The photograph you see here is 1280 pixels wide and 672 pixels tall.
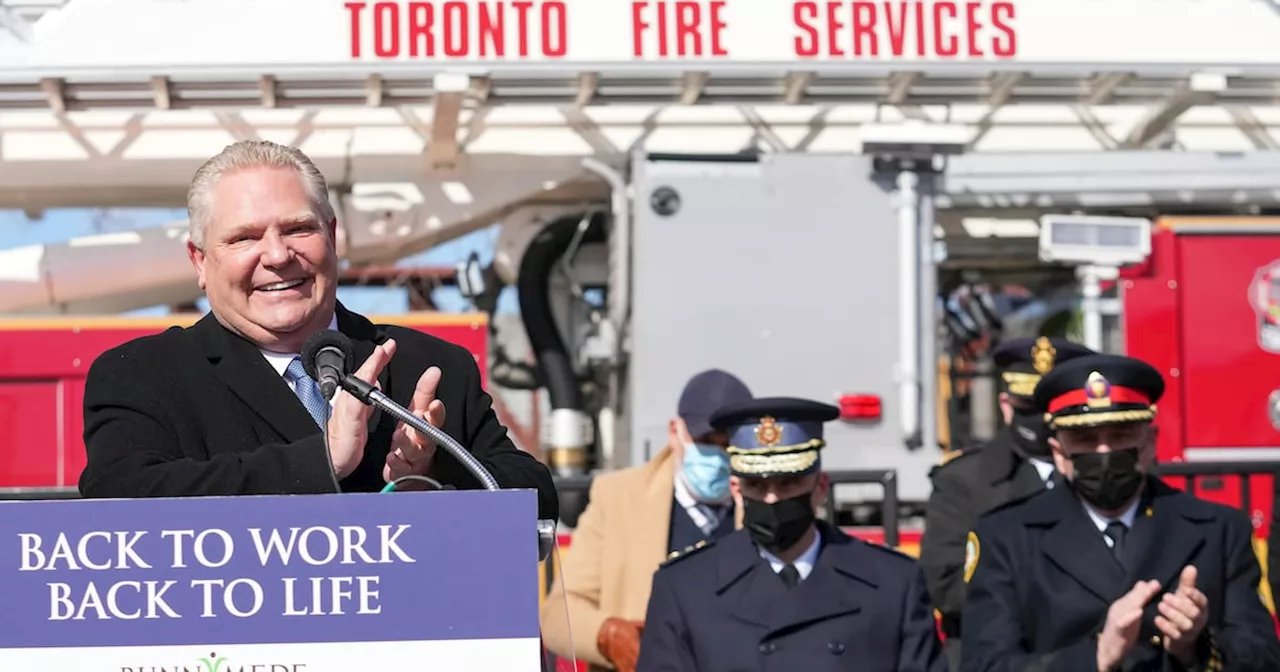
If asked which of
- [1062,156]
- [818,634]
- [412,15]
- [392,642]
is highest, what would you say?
[412,15]

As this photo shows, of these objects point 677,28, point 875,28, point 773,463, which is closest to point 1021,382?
point 773,463

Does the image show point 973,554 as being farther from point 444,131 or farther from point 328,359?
point 444,131

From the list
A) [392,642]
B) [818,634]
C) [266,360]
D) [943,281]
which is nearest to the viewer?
[392,642]

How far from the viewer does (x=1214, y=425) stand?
703cm

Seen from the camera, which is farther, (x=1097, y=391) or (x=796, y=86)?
(x=796, y=86)

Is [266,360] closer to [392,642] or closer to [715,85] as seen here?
[392,642]

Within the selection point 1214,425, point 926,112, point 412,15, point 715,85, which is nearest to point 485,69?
point 412,15

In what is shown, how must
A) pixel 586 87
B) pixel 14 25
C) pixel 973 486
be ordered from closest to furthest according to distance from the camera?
1. pixel 973 486
2. pixel 14 25
3. pixel 586 87

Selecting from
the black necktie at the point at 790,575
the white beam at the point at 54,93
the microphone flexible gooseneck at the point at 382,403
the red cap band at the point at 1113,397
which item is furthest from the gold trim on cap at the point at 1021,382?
the white beam at the point at 54,93

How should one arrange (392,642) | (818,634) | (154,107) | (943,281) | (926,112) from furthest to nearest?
(943,281) → (926,112) → (154,107) → (818,634) → (392,642)

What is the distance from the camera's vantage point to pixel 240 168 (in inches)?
89.7

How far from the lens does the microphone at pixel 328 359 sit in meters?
2.02

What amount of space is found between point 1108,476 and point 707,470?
1.23 metres

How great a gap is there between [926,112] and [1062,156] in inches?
25.7
